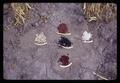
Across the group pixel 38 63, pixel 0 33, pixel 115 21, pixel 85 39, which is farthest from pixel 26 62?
pixel 115 21

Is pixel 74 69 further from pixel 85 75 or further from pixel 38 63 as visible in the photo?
pixel 38 63

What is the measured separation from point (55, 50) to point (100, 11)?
0.27 metres

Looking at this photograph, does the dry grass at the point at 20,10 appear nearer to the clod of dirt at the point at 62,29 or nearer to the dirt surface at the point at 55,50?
the dirt surface at the point at 55,50

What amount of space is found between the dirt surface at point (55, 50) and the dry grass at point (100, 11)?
0.02 m

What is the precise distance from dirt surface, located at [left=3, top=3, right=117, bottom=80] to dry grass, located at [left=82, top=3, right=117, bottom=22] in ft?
0.08

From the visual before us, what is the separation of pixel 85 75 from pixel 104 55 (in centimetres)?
13

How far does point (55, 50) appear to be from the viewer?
65.5 inches

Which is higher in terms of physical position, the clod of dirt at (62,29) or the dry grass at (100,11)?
the dry grass at (100,11)

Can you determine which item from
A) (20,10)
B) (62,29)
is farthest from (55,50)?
(20,10)

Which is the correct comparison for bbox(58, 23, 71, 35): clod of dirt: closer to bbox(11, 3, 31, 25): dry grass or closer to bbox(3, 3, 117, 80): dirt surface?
bbox(3, 3, 117, 80): dirt surface

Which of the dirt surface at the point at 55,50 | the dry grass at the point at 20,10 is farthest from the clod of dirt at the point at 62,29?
the dry grass at the point at 20,10

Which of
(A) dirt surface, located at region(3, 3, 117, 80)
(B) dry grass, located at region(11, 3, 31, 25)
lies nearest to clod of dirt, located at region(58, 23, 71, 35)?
(A) dirt surface, located at region(3, 3, 117, 80)

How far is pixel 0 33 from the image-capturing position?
5.44 feet

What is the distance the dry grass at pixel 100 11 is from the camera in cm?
165
